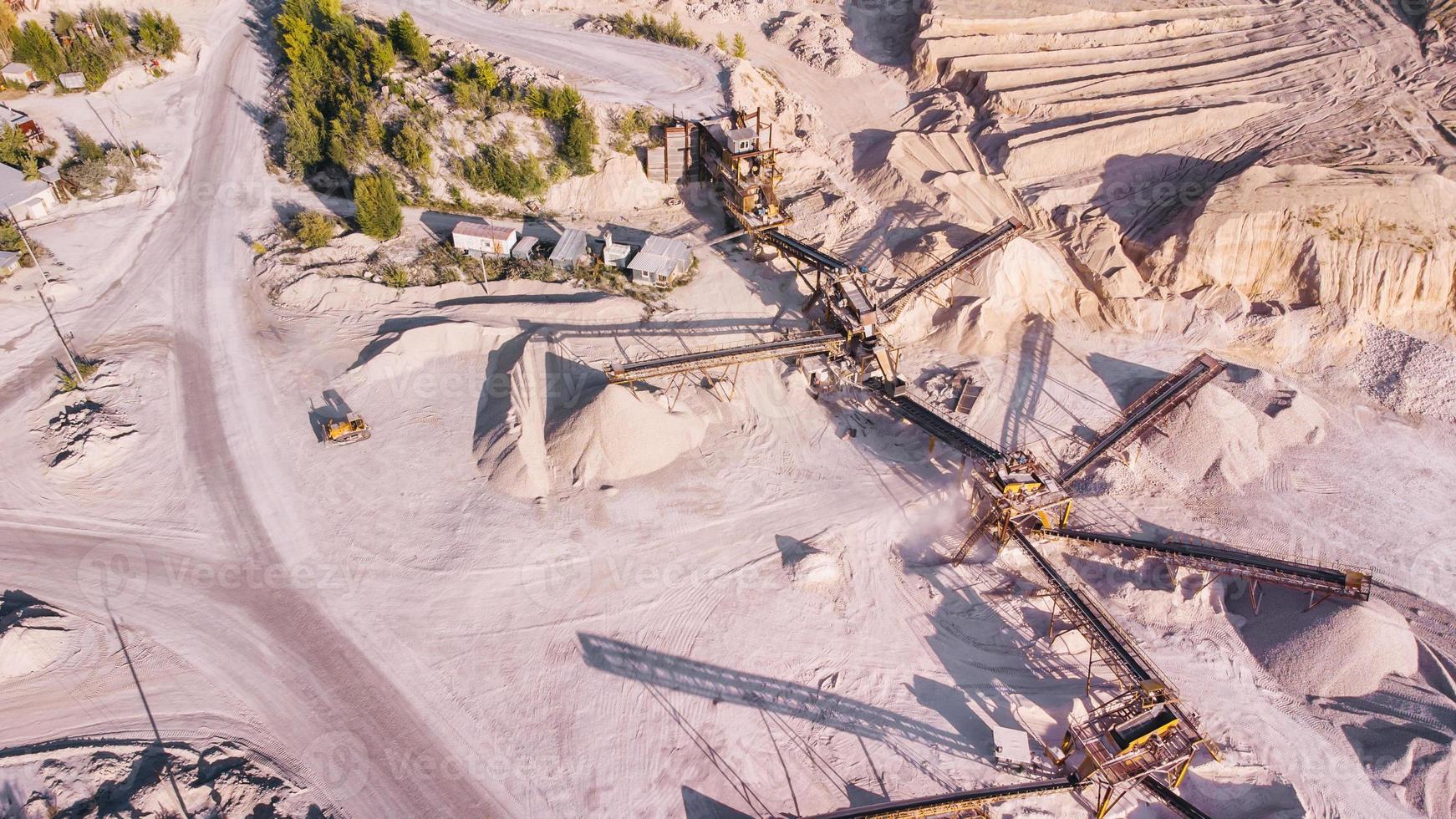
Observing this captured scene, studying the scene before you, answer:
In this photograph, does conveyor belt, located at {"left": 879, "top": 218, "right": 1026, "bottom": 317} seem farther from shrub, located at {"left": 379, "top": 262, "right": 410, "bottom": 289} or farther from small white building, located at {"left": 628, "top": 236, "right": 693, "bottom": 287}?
shrub, located at {"left": 379, "top": 262, "right": 410, "bottom": 289}

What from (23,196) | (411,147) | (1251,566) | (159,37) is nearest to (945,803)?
(1251,566)

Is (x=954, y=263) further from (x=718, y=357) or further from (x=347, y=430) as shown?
(x=347, y=430)

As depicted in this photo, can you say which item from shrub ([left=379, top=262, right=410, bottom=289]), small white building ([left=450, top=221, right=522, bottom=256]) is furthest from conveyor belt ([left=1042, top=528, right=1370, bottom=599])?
shrub ([left=379, top=262, right=410, bottom=289])

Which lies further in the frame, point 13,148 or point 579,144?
point 579,144

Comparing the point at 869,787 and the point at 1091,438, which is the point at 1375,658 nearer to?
the point at 1091,438

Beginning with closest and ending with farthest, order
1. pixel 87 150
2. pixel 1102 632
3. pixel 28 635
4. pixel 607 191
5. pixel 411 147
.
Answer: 1. pixel 28 635
2. pixel 1102 632
3. pixel 411 147
4. pixel 87 150
5. pixel 607 191
